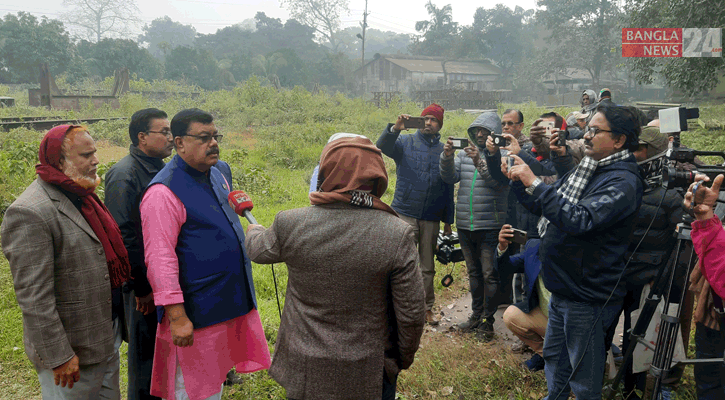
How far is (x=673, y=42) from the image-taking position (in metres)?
10.2

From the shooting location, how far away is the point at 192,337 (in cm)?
241

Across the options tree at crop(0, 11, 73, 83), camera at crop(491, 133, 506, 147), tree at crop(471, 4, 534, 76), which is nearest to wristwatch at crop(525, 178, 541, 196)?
camera at crop(491, 133, 506, 147)

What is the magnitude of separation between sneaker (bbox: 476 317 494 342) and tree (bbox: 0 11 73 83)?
36.1 metres

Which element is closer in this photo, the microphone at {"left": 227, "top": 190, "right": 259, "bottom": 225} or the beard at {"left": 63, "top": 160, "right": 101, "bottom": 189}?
the beard at {"left": 63, "top": 160, "right": 101, "bottom": 189}

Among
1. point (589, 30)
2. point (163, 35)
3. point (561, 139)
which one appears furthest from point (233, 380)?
point (163, 35)

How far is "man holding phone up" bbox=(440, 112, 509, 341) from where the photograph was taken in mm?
4328

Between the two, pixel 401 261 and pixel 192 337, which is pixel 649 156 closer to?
pixel 401 261

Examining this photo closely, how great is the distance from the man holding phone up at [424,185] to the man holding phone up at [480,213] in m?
0.18

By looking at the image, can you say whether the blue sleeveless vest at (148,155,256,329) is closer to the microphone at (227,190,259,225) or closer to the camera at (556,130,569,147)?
the microphone at (227,190,259,225)

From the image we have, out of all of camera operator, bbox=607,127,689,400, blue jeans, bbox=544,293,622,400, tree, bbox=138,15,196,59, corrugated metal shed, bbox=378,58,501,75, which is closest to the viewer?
blue jeans, bbox=544,293,622,400

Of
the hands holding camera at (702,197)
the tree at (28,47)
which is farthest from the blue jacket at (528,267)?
the tree at (28,47)

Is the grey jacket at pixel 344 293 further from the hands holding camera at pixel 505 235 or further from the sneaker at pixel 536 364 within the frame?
the sneaker at pixel 536 364

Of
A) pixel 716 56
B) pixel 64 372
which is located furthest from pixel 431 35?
pixel 64 372

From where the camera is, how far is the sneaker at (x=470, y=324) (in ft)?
14.8
